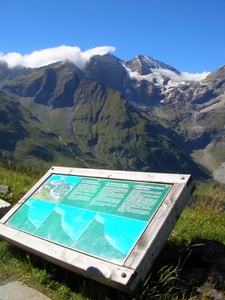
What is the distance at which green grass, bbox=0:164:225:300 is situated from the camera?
493cm

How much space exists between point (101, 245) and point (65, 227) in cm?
110

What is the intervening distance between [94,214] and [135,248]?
1285 mm

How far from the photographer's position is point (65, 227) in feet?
19.2

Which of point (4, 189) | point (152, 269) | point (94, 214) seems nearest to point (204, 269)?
point (152, 269)

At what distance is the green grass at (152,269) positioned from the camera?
493 cm

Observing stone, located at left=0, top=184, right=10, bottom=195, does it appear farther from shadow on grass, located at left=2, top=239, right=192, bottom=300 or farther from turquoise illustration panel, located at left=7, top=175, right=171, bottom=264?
shadow on grass, located at left=2, top=239, right=192, bottom=300

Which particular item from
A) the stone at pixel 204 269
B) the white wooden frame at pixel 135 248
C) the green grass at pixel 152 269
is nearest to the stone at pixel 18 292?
the green grass at pixel 152 269

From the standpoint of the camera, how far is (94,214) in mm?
5730

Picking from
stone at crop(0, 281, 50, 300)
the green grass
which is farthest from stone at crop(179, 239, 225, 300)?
stone at crop(0, 281, 50, 300)

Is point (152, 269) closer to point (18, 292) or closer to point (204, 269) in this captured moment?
point (204, 269)

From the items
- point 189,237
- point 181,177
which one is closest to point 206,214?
point 189,237

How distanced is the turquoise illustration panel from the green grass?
0.59 metres

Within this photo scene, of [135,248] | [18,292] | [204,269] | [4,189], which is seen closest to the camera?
[135,248]

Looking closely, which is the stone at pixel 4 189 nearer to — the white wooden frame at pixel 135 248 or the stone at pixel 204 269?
the white wooden frame at pixel 135 248
